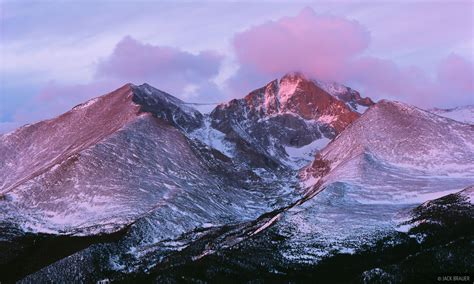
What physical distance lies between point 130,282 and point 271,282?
128ft

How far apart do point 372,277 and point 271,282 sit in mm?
26882

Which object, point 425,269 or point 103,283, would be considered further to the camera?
point 103,283

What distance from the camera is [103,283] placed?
199 m

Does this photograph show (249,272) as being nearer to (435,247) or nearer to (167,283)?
(167,283)

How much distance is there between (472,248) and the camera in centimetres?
18475

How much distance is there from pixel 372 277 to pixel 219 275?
41.7m

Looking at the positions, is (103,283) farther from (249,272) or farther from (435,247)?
(435,247)

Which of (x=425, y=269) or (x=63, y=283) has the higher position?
(x=63, y=283)

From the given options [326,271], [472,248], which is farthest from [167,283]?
[472,248]

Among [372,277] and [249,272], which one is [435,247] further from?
[249,272]

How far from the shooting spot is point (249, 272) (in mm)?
195500

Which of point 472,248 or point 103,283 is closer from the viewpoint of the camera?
point 472,248

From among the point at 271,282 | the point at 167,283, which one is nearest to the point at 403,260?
the point at 271,282

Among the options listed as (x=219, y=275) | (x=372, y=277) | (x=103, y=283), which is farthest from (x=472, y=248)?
(x=103, y=283)
